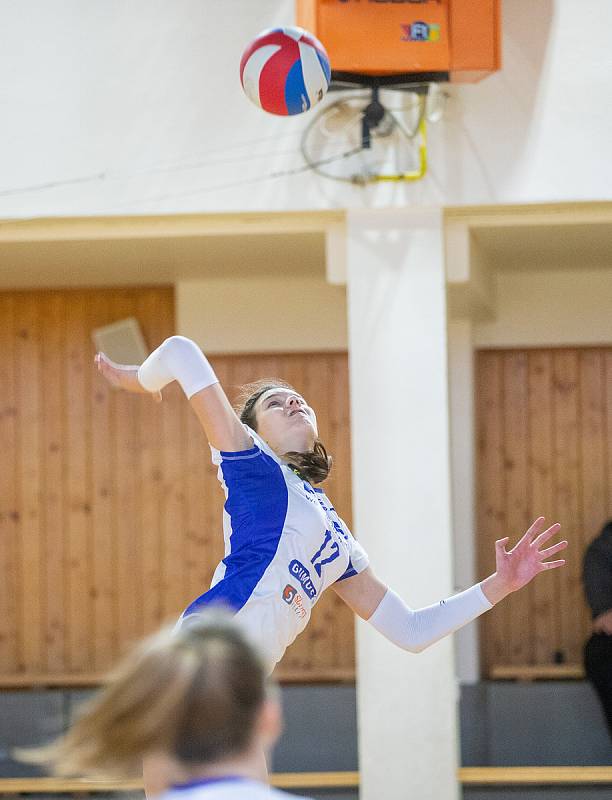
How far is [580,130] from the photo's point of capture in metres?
4.97

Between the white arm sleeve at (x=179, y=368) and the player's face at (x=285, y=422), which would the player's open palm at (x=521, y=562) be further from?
the white arm sleeve at (x=179, y=368)

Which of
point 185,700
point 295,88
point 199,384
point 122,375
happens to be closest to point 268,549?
point 199,384

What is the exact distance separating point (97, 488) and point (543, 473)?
2358mm

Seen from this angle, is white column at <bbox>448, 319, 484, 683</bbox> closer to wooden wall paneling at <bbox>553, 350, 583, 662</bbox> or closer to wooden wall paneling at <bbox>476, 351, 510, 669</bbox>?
wooden wall paneling at <bbox>476, 351, 510, 669</bbox>

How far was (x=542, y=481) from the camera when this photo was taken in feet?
21.5

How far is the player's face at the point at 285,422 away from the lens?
9.93ft

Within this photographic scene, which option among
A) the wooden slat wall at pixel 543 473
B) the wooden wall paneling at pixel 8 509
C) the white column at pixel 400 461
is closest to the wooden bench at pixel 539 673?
the wooden slat wall at pixel 543 473

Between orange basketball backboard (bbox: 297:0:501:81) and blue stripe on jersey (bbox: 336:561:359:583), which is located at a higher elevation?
orange basketball backboard (bbox: 297:0:501:81)

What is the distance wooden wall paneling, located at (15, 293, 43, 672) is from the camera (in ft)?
21.9

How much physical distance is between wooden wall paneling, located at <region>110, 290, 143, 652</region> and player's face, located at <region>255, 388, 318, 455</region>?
11.9ft

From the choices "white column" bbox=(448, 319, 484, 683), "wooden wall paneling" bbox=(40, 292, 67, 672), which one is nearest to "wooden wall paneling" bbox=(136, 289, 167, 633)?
"wooden wall paneling" bbox=(40, 292, 67, 672)

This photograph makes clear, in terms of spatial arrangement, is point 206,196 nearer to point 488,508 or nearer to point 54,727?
point 488,508

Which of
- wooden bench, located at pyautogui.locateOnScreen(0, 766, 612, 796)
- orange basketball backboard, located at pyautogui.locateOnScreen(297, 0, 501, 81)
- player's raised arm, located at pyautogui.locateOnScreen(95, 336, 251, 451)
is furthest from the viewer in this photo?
wooden bench, located at pyautogui.locateOnScreen(0, 766, 612, 796)

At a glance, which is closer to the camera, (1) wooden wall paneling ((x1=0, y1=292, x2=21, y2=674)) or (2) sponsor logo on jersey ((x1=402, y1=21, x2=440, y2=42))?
(2) sponsor logo on jersey ((x1=402, y1=21, x2=440, y2=42))
